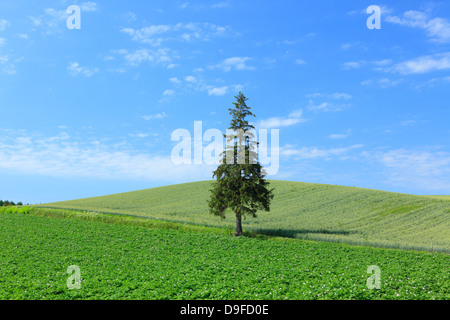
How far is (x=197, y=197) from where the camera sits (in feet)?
236

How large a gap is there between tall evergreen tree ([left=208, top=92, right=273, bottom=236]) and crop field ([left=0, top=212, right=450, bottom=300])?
5787 millimetres

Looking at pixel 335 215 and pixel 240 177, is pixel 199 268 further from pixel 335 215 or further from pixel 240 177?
pixel 335 215

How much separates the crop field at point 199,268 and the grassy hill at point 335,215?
7.69 meters

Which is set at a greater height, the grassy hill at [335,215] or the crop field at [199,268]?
the grassy hill at [335,215]

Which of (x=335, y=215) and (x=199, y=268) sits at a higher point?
(x=335, y=215)

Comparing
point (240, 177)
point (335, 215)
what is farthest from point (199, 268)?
point (335, 215)

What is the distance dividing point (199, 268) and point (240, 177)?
1842 centimetres

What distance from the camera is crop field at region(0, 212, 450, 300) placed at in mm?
16844

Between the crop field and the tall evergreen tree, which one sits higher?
the tall evergreen tree

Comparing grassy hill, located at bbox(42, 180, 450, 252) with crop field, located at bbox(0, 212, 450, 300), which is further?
grassy hill, located at bbox(42, 180, 450, 252)

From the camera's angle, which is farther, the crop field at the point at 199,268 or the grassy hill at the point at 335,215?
the grassy hill at the point at 335,215

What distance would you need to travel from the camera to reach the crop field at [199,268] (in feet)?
55.3

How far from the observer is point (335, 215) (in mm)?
51719
